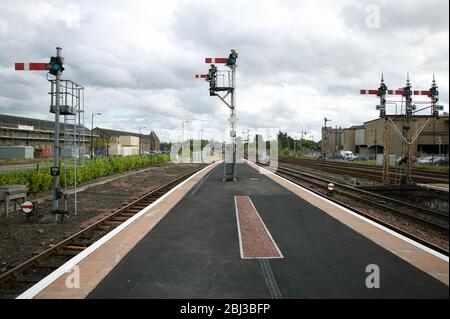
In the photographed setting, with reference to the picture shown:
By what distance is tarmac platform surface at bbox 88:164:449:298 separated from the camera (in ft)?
14.3

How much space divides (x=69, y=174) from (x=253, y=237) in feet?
44.3

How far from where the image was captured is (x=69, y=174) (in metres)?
17.2

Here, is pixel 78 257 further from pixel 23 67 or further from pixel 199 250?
pixel 23 67

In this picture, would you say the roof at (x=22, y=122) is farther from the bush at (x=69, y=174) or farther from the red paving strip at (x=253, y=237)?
the red paving strip at (x=253, y=237)

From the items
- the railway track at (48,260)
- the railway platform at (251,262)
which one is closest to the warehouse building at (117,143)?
the railway track at (48,260)

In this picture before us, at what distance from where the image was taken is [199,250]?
6.25 m

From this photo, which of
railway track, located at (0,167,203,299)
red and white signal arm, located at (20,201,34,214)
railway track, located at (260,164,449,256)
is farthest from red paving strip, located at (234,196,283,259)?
red and white signal arm, located at (20,201,34,214)

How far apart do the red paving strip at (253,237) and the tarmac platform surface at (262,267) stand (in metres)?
0.15

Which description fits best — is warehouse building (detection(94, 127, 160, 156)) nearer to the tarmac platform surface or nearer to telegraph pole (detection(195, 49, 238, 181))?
telegraph pole (detection(195, 49, 238, 181))

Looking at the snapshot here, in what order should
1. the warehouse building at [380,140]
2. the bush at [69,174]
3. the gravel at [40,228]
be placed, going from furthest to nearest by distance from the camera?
the warehouse building at [380,140] < the bush at [69,174] < the gravel at [40,228]

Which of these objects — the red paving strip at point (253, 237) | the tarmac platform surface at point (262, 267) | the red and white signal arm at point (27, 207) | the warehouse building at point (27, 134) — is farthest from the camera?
the warehouse building at point (27, 134)

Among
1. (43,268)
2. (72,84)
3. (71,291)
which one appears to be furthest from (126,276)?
(72,84)

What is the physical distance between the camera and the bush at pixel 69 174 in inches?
526
